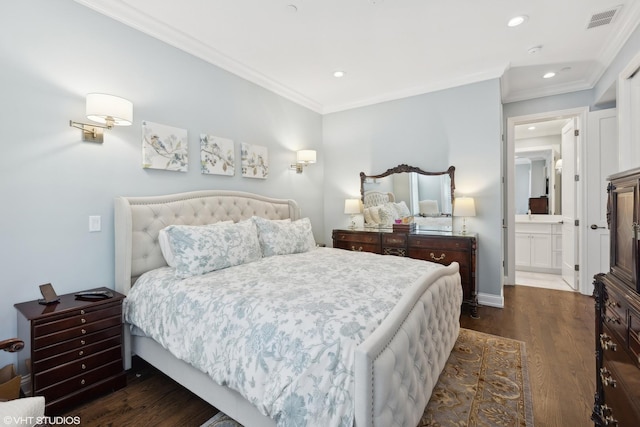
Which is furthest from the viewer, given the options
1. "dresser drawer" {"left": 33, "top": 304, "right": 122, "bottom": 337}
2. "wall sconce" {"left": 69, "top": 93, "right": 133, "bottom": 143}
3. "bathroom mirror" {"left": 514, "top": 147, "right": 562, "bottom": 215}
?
"bathroom mirror" {"left": 514, "top": 147, "right": 562, "bottom": 215}

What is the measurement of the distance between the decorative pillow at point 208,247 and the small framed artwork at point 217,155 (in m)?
0.81

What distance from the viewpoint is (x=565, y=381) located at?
215 cm

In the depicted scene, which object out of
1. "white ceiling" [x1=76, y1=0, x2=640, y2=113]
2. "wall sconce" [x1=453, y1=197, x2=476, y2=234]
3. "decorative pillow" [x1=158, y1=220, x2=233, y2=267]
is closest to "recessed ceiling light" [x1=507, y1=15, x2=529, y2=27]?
"white ceiling" [x1=76, y1=0, x2=640, y2=113]

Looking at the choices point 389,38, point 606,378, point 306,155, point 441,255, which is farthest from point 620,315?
point 306,155

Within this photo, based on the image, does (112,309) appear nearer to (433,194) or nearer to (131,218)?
(131,218)

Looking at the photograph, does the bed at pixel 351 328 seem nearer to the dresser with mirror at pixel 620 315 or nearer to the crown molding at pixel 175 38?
the dresser with mirror at pixel 620 315

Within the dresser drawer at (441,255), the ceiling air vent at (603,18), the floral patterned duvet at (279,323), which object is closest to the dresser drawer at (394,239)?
the dresser drawer at (441,255)

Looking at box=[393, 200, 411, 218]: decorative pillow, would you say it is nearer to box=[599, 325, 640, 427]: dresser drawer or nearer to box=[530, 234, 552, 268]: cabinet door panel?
box=[599, 325, 640, 427]: dresser drawer

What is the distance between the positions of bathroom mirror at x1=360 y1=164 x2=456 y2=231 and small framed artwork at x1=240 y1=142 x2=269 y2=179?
5.52 ft

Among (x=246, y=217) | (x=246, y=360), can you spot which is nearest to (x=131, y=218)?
(x=246, y=217)

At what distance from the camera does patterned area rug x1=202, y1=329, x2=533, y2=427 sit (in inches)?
69.9

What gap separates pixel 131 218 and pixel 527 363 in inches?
133

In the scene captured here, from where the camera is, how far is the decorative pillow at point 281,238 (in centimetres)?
299

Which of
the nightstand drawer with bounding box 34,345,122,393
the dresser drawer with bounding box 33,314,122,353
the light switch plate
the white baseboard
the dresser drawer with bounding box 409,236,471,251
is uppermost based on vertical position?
the light switch plate
